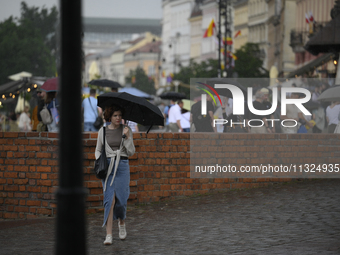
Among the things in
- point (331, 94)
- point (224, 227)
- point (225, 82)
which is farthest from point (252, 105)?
point (224, 227)

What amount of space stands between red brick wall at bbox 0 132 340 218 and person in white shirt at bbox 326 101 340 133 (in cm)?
129

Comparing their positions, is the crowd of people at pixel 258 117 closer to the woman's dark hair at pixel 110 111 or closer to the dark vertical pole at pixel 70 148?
the woman's dark hair at pixel 110 111

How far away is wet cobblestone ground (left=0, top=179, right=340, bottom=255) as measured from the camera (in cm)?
833

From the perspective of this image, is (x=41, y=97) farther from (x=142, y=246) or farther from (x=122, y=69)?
(x=122, y=69)

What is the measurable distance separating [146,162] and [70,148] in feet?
25.8

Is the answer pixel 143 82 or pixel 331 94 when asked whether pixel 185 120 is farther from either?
pixel 143 82

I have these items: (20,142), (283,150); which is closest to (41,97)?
(20,142)

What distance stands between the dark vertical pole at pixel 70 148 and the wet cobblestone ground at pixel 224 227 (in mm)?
4029

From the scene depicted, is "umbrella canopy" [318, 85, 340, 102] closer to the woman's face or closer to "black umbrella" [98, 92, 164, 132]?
"black umbrella" [98, 92, 164, 132]

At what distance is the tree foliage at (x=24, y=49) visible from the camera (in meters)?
59.1

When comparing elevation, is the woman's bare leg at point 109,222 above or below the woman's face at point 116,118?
below

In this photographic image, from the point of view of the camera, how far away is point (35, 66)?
6172 centimetres

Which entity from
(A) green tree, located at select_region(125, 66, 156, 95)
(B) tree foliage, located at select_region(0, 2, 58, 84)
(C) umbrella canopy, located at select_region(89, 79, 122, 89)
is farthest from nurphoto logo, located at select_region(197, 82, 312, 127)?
(A) green tree, located at select_region(125, 66, 156, 95)

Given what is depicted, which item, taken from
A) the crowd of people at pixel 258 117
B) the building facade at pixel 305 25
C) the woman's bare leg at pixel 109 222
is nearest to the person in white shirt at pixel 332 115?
the crowd of people at pixel 258 117
